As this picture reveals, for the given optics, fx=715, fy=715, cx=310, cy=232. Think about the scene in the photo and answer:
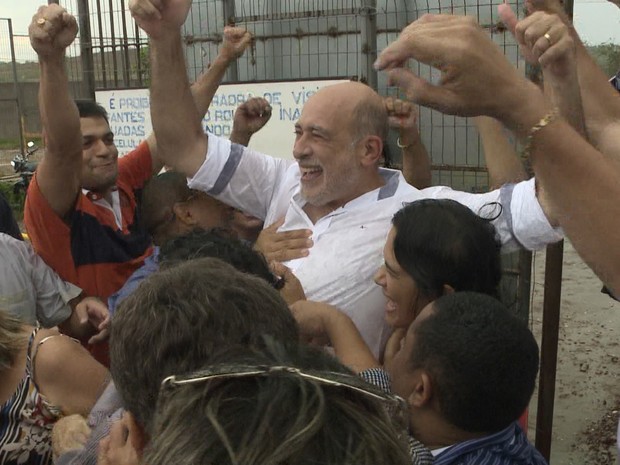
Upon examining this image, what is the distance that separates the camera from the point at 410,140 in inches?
113

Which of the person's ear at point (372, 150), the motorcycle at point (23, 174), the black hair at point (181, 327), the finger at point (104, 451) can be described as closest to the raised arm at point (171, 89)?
the person's ear at point (372, 150)

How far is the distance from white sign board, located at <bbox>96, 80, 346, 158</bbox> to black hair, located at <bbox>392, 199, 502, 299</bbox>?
2151 mm

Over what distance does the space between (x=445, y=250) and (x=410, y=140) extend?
3.31 feet

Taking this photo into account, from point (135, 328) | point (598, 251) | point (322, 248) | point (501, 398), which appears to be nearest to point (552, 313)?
point (322, 248)

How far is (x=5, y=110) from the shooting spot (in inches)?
778

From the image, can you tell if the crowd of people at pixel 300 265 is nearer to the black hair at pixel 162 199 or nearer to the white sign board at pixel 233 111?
the black hair at pixel 162 199

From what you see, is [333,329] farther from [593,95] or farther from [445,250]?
[593,95]

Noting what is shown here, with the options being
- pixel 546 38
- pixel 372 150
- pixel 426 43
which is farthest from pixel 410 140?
pixel 426 43

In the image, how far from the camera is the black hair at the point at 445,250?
195 centimetres

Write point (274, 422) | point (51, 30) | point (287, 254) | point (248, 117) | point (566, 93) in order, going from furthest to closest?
point (248, 117), point (287, 254), point (51, 30), point (566, 93), point (274, 422)

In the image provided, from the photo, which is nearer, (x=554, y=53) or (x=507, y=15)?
(x=554, y=53)

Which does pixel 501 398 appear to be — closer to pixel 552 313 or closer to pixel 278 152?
pixel 552 313

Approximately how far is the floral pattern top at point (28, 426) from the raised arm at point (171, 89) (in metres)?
1.01

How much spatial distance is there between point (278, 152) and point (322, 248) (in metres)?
2.26
